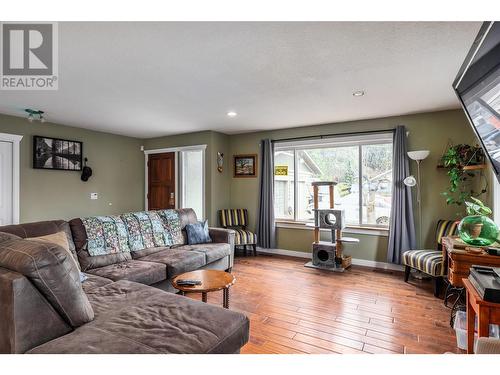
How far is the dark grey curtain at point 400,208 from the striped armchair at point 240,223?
2201 mm

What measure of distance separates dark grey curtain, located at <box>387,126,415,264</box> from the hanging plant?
1.54ft

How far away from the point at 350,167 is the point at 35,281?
4.22 m

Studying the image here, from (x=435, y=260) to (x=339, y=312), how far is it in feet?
4.51

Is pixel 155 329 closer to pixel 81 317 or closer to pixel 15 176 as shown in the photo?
pixel 81 317

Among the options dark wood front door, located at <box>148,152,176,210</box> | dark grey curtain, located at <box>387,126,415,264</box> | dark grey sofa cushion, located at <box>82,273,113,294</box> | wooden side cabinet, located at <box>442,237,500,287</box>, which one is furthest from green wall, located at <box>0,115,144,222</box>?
wooden side cabinet, located at <box>442,237,500,287</box>

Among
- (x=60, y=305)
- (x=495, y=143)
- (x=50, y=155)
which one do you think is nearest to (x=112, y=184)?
(x=50, y=155)

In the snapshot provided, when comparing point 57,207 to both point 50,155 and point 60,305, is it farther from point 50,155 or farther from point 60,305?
point 60,305

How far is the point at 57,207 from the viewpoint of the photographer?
4496 millimetres

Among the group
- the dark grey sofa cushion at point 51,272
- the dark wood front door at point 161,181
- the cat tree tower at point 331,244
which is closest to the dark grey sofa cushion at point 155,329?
the dark grey sofa cushion at point 51,272

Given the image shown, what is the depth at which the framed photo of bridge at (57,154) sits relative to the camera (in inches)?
166

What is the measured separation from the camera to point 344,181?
4.50 m

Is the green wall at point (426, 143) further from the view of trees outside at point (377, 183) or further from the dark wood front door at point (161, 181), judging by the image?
the dark wood front door at point (161, 181)

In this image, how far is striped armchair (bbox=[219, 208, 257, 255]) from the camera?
4.74 meters

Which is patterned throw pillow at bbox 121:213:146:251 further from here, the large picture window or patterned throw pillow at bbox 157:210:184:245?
the large picture window
